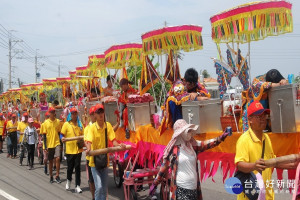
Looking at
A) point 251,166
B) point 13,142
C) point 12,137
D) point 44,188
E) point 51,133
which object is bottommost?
point 44,188

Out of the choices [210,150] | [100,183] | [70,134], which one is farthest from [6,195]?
[210,150]

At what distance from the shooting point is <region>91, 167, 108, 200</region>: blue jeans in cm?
579

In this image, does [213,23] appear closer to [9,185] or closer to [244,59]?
[244,59]

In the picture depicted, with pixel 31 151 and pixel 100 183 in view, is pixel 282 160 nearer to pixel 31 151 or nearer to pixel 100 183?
pixel 100 183

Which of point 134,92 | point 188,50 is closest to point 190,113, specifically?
point 188,50

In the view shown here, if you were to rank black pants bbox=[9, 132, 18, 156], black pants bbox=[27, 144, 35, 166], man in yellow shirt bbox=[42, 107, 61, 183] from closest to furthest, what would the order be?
man in yellow shirt bbox=[42, 107, 61, 183] → black pants bbox=[27, 144, 35, 166] → black pants bbox=[9, 132, 18, 156]

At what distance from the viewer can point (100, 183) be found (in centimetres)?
584

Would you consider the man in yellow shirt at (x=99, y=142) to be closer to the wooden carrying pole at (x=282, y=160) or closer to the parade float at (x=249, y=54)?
the parade float at (x=249, y=54)

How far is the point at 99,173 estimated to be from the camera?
5930mm

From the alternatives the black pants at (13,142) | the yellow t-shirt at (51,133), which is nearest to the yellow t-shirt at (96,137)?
the yellow t-shirt at (51,133)

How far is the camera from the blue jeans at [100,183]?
5793 millimetres

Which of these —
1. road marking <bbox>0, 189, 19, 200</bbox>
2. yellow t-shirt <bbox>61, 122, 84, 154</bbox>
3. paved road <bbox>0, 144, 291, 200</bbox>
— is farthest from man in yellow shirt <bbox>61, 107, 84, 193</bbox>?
road marking <bbox>0, 189, 19, 200</bbox>

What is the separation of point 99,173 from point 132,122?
1653 millimetres

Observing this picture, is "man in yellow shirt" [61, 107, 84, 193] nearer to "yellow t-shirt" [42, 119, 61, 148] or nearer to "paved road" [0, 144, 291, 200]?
"paved road" [0, 144, 291, 200]
